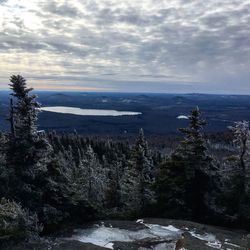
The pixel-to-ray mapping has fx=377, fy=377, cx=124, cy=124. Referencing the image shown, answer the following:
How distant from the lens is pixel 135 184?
33594 mm

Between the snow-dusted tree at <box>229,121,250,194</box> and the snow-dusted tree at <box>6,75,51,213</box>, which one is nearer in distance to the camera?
the snow-dusted tree at <box>6,75,51,213</box>

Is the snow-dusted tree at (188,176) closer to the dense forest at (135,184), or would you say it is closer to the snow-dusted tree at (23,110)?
the dense forest at (135,184)

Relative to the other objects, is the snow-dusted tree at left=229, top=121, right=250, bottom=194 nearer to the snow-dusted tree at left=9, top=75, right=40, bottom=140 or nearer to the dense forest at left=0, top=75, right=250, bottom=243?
the dense forest at left=0, top=75, right=250, bottom=243

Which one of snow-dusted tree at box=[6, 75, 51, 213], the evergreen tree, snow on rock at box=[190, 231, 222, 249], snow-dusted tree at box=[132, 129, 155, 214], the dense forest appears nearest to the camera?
snow on rock at box=[190, 231, 222, 249]

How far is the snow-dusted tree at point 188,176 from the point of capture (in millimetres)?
29219

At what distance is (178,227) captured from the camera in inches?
944

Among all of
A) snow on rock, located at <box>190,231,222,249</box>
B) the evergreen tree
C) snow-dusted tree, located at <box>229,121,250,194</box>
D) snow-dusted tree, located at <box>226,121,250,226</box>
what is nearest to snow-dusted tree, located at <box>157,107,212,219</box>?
the evergreen tree

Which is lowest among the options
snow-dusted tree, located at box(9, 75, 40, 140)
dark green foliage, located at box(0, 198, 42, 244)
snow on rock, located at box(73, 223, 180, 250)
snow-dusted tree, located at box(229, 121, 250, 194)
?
snow on rock, located at box(73, 223, 180, 250)

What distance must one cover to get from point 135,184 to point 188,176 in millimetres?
6253

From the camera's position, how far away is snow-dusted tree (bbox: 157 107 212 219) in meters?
29.2

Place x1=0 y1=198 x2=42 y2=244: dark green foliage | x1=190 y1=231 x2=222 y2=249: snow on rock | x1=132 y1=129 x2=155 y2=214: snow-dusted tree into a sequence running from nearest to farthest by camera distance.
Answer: x1=0 y1=198 x2=42 y2=244: dark green foliage → x1=190 y1=231 x2=222 y2=249: snow on rock → x1=132 y1=129 x2=155 y2=214: snow-dusted tree

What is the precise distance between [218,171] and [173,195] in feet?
13.4

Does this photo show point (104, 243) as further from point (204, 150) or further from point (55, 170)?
point (204, 150)

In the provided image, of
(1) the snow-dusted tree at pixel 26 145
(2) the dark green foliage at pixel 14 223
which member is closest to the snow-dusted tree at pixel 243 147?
(1) the snow-dusted tree at pixel 26 145
